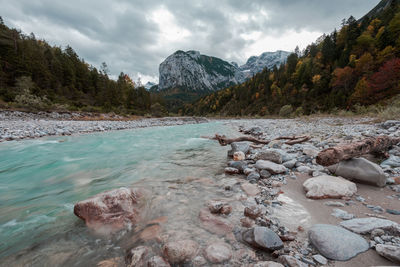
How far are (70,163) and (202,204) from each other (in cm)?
519

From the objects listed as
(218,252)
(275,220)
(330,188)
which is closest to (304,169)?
(330,188)

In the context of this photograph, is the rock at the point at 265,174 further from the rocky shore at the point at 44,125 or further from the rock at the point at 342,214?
the rocky shore at the point at 44,125

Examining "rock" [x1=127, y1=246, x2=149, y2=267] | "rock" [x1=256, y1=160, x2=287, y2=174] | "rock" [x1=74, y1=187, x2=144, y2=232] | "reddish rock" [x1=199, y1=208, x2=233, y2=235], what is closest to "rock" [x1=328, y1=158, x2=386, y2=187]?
"rock" [x1=256, y1=160, x2=287, y2=174]

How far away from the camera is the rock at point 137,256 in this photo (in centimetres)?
140

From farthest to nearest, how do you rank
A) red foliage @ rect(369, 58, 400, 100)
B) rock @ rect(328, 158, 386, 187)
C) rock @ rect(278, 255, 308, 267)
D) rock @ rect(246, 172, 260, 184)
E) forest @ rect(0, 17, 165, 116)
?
forest @ rect(0, 17, 165, 116) → red foliage @ rect(369, 58, 400, 100) → rock @ rect(246, 172, 260, 184) → rock @ rect(328, 158, 386, 187) → rock @ rect(278, 255, 308, 267)

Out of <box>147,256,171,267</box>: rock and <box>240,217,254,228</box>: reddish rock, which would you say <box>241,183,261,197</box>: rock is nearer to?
<box>240,217,254,228</box>: reddish rock

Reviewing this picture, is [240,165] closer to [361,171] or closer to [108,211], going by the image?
[361,171]

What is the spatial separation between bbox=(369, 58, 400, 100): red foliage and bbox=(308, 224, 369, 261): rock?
3039 cm

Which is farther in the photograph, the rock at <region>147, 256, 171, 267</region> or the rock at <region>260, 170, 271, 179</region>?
the rock at <region>260, 170, 271, 179</region>

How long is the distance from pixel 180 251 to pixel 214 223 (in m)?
0.62

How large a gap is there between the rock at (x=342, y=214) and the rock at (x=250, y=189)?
998mm

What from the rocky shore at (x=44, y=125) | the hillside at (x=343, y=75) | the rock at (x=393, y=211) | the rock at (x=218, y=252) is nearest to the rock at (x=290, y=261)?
the rock at (x=218, y=252)

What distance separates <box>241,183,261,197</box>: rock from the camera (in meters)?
2.57

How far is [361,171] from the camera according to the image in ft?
8.07
